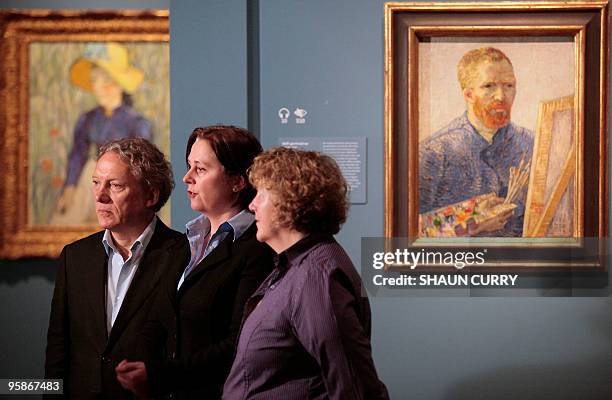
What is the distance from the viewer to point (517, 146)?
3615 millimetres

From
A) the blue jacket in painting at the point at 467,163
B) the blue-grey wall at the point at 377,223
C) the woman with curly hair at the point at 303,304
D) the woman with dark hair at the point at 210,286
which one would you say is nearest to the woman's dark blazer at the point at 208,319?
the woman with dark hair at the point at 210,286

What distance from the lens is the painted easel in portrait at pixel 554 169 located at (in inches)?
142

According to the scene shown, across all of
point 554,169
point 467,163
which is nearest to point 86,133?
point 467,163

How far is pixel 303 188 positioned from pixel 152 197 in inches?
31.0

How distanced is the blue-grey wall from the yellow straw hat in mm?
299

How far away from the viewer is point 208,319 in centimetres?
209

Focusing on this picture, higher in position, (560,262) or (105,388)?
(560,262)

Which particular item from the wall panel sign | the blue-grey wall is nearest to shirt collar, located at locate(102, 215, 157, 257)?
the blue-grey wall

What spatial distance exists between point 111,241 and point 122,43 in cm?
159

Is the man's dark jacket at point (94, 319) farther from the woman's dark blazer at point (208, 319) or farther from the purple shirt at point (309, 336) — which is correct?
the purple shirt at point (309, 336)

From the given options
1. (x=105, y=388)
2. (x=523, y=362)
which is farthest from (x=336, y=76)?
(x=105, y=388)

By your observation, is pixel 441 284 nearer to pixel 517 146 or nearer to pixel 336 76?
pixel 517 146

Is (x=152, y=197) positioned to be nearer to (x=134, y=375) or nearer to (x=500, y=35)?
(x=134, y=375)

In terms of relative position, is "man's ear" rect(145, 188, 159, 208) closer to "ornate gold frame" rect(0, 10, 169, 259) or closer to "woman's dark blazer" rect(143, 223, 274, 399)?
"woman's dark blazer" rect(143, 223, 274, 399)
